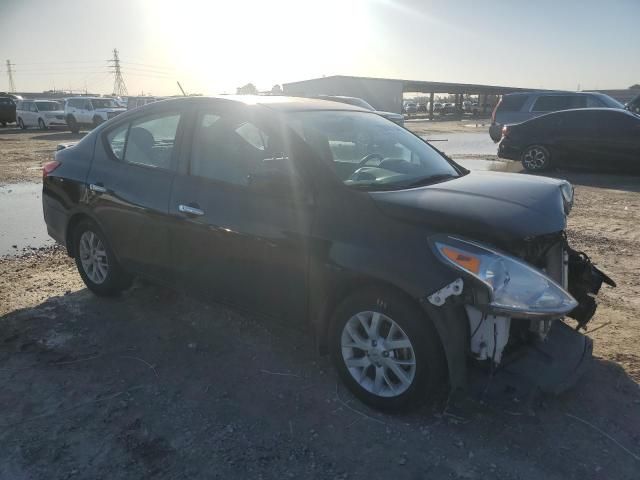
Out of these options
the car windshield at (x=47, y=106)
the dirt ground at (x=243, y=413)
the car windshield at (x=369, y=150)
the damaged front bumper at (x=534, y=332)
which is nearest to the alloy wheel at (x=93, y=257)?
the dirt ground at (x=243, y=413)

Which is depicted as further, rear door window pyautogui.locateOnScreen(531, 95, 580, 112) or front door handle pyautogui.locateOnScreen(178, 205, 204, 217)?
rear door window pyautogui.locateOnScreen(531, 95, 580, 112)

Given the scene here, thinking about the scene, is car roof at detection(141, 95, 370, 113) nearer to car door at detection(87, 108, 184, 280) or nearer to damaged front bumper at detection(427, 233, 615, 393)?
car door at detection(87, 108, 184, 280)

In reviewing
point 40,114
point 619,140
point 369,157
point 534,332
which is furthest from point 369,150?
point 40,114

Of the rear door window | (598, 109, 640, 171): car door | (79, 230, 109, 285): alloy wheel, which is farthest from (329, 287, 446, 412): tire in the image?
the rear door window

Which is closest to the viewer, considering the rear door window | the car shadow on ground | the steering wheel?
the car shadow on ground

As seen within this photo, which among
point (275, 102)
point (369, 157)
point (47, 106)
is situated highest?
point (47, 106)

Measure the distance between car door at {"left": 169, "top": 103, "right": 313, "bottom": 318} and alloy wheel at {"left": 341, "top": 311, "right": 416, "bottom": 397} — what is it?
37 cm

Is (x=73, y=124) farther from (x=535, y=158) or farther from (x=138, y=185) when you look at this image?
(x=138, y=185)

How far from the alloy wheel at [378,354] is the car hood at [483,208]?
Answer: 1.93 ft

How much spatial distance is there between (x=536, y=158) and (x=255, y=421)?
11.2 m

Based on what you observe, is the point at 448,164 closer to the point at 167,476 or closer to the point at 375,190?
the point at 375,190

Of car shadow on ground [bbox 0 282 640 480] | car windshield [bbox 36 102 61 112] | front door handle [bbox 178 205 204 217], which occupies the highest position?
car windshield [bbox 36 102 61 112]

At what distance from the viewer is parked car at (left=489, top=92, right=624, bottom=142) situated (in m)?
15.5

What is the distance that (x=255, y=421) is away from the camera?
296 cm
